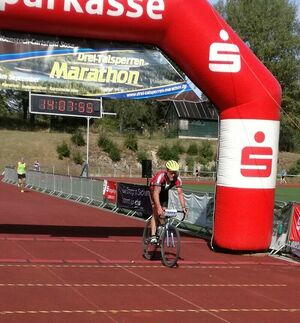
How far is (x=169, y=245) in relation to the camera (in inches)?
372

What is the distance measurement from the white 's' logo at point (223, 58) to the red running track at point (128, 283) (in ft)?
11.2

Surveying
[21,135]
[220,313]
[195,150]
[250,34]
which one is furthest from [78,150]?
[220,313]

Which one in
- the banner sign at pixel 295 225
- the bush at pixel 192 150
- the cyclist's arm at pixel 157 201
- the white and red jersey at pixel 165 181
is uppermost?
the bush at pixel 192 150

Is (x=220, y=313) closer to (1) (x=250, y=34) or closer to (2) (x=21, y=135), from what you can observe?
(2) (x=21, y=135)

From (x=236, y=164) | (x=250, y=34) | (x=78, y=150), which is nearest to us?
(x=236, y=164)

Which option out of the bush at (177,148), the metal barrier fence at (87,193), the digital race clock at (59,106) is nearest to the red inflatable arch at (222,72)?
the metal barrier fence at (87,193)

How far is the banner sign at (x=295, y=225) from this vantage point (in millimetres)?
10836

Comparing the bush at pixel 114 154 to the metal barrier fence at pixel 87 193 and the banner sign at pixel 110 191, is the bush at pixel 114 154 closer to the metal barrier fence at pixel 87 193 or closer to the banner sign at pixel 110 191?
the metal barrier fence at pixel 87 193

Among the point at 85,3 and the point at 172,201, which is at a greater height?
the point at 85,3

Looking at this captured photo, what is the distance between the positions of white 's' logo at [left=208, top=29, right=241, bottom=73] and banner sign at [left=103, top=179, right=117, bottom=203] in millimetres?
10278

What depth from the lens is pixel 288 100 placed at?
67.9 m

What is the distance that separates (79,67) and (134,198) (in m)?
8.07

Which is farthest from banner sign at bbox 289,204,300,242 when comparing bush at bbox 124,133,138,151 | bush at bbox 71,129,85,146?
bush at bbox 71,129,85,146

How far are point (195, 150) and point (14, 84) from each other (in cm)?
5169
